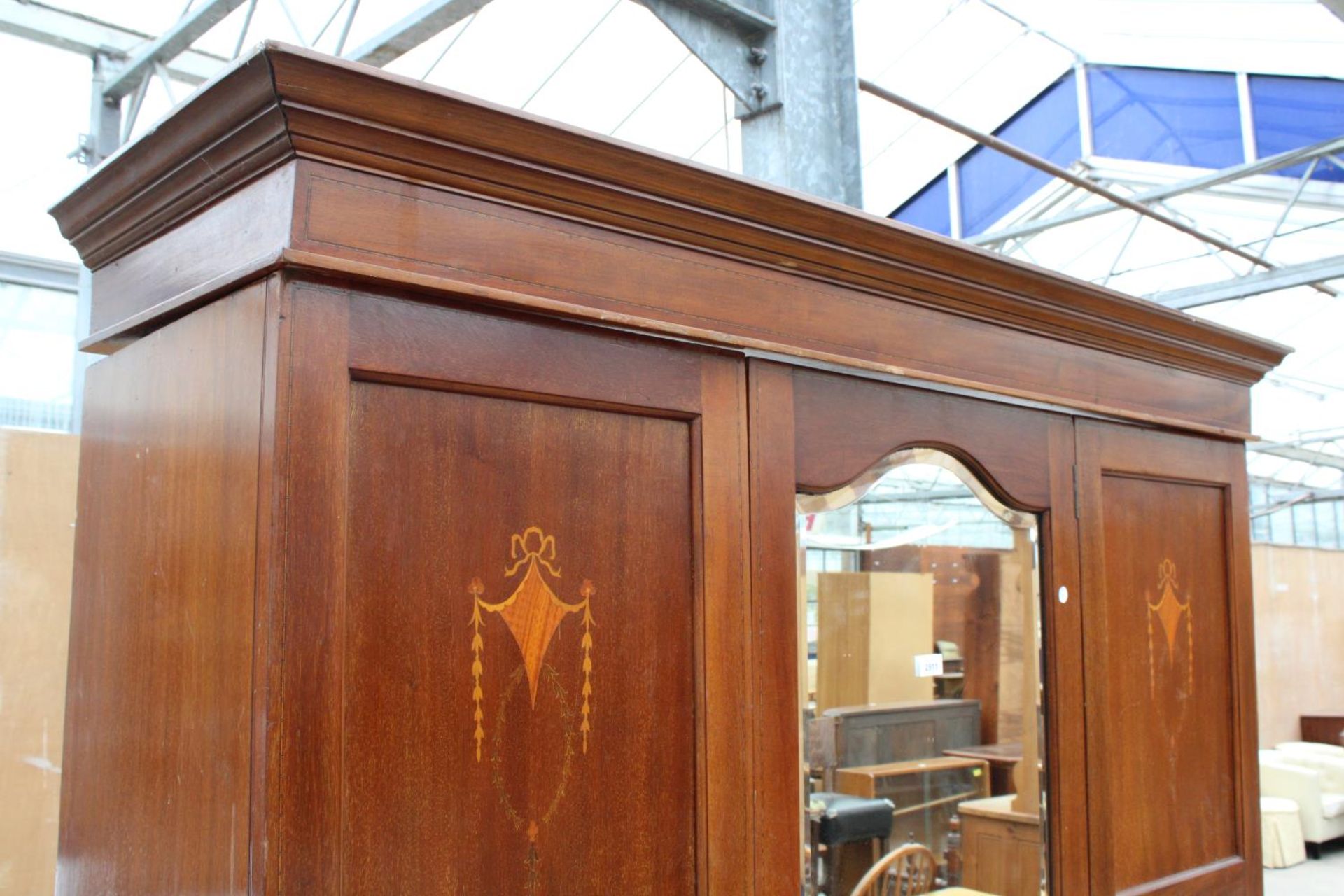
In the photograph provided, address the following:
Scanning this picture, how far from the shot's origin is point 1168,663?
2.15 m

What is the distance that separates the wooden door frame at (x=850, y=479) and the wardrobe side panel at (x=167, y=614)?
0.63 m

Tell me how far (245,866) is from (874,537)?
3.36 ft

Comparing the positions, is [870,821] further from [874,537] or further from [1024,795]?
[874,537]

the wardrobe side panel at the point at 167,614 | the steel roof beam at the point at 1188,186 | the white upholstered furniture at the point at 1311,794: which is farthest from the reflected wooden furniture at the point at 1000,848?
the white upholstered furniture at the point at 1311,794

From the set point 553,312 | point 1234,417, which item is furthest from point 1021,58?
point 553,312

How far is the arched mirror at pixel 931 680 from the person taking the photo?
1693mm

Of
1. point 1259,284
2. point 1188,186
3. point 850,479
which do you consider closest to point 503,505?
point 850,479

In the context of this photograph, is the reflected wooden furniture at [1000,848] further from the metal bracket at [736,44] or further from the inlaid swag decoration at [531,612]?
the metal bracket at [736,44]

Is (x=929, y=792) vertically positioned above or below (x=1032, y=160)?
below

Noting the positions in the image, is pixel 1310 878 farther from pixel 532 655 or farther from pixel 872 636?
pixel 532 655

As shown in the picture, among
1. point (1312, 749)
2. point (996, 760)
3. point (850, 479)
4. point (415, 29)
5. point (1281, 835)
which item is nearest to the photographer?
point (850, 479)

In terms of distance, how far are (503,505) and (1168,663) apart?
147cm

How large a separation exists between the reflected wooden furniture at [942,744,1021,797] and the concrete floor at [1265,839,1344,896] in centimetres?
492

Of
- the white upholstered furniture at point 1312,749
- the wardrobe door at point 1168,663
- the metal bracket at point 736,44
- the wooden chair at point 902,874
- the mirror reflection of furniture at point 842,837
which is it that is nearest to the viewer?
the mirror reflection of furniture at point 842,837
